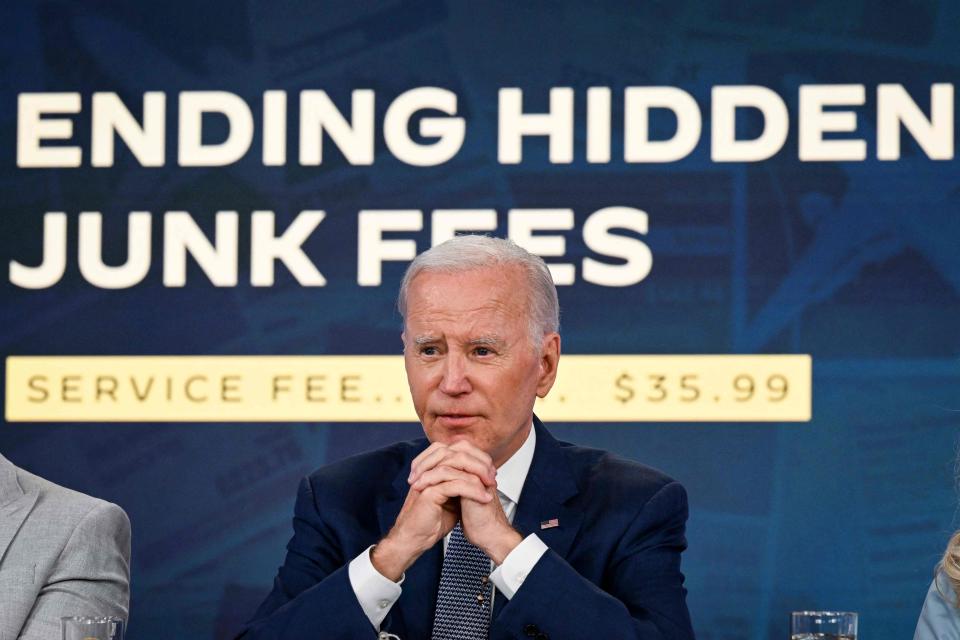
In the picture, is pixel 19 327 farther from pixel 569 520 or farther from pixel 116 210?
pixel 569 520

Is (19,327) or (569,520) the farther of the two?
(19,327)

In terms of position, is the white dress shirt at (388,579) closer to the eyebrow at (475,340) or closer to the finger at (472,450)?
the finger at (472,450)

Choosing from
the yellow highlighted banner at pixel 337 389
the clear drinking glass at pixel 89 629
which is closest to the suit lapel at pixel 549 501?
the clear drinking glass at pixel 89 629

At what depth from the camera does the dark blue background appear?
16.0 feet

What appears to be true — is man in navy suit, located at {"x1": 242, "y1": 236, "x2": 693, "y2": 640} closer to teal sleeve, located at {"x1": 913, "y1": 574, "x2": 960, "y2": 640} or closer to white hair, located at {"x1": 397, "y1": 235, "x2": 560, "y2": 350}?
white hair, located at {"x1": 397, "y1": 235, "x2": 560, "y2": 350}

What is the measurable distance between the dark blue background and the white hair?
7.23 ft

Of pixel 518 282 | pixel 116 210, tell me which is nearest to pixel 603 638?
pixel 518 282

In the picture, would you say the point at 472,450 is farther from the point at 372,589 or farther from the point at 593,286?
the point at 593,286

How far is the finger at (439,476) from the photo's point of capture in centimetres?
265

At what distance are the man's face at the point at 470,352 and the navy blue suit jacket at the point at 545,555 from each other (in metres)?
0.22

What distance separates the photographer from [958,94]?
196 inches

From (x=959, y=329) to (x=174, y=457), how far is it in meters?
2.80

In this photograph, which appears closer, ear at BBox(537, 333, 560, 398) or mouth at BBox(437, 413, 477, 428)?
mouth at BBox(437, 413, 477, 428)

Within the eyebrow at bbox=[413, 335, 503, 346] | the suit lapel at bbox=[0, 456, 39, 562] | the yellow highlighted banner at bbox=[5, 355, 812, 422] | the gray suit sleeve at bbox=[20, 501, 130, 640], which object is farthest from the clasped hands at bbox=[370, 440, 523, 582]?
the yellow highlighted banner at bbox=[5, 355, 812, 422]
